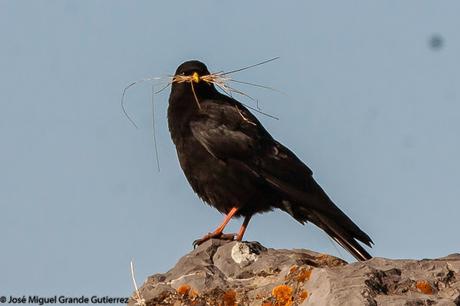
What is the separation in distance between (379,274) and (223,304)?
95cm

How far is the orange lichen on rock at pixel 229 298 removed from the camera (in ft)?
19.9

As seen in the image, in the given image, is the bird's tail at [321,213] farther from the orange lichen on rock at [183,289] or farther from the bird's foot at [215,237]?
the orange lichen on rock at [183,289]

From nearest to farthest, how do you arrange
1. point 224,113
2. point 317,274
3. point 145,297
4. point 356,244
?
point 317,274 → point 145,297 → point 356,244 → point 224,113

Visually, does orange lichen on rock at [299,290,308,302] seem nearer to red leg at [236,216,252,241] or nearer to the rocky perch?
the rocky perch

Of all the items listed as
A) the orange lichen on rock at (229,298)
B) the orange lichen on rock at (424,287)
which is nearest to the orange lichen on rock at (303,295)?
the orange lichen on rock at (229,298)

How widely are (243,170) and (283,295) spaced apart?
4340 millimetres

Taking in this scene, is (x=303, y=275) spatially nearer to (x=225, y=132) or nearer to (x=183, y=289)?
(x=183, y=289)

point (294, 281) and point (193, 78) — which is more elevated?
point (193, 78)

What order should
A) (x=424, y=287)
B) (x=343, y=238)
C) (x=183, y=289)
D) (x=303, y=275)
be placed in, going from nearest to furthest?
(x=424, y=287), (x=303, y=275), (x=183, y=289), (x=343, y=238)

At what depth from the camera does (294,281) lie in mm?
5977

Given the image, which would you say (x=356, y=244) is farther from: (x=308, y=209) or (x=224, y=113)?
(x=224, y=113)

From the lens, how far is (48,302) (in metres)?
8.52

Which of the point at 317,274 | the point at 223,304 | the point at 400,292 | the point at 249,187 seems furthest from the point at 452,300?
the point at 249,187

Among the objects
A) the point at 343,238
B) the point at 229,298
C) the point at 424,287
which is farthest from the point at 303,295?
the point at 343,238
